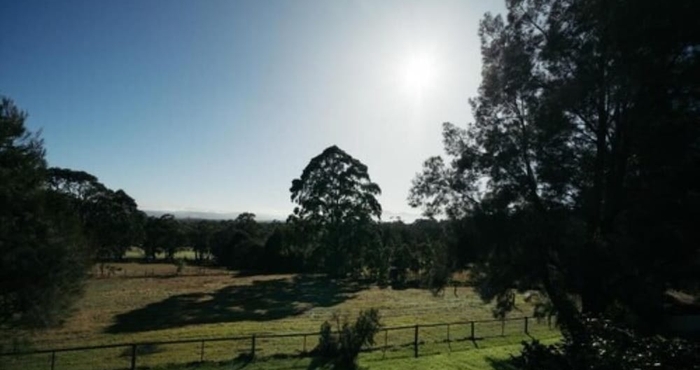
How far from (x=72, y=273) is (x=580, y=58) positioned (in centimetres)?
1900

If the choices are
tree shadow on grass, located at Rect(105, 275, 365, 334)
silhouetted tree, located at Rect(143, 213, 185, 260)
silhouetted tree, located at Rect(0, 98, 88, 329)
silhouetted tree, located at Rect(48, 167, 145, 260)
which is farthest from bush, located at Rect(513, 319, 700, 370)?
silhouetted tree, located at Rect(143, 213, 185, 260)

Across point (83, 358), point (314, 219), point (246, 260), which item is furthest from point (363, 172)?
point (83, 358)

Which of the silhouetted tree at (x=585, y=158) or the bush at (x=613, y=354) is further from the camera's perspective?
the silhouetted tree at (x=585, y=158)

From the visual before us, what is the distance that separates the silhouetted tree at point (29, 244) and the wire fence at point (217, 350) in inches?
61.8

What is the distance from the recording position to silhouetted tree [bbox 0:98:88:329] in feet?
48.0

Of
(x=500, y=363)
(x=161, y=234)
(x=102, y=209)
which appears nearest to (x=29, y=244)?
(x=500, y=363)

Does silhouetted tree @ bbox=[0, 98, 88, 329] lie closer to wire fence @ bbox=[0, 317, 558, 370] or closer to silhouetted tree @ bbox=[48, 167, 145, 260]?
wire fence @ bbox=[0, 317, 558, 370]

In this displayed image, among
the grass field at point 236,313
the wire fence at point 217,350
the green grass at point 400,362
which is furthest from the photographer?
the grass field at point 236,313

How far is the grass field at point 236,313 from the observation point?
1809 cm

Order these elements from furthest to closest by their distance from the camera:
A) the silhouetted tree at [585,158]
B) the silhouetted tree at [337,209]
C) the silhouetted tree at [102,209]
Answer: the silhouetted tree at [102,209] → the silhouetted tree at [337,209] → the silhouetted tree at [585,158]

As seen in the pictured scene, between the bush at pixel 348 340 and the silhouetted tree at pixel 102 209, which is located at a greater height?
the silhouetted tree at pixel 102 209

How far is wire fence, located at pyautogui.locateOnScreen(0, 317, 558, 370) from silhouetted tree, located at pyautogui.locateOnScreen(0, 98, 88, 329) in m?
1.57

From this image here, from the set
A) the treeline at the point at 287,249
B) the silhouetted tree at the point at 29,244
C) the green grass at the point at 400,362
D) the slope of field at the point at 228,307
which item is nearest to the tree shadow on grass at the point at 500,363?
the green grass at the point at 400,362

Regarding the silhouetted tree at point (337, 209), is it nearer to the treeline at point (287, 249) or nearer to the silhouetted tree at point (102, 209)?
the treeline at point (287, 249)
